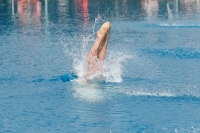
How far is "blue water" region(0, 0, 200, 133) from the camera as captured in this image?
14.0 m

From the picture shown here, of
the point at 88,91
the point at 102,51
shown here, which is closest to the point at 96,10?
the point at 102,51

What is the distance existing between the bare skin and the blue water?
0.45 metres

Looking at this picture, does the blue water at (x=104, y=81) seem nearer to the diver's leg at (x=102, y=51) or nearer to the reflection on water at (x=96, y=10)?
the diver's leg at (x=102, y=51)

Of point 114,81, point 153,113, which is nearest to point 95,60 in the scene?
point 114,81

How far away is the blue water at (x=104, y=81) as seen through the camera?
14.0m

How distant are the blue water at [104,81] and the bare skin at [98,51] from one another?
0.45m

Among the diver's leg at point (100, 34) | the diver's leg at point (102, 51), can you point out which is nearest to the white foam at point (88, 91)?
the diver's leg at point (102, 51)

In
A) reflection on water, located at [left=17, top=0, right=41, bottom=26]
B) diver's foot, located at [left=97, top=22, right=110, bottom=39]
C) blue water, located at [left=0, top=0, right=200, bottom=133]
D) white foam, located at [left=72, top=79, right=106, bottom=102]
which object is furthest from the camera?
reflection on water, located at [left=17, top=0, right=41, bottom=26]

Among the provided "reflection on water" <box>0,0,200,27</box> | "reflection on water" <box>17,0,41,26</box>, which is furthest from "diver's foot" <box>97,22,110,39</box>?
"reflection on water" <box>17,0,41,26</box>

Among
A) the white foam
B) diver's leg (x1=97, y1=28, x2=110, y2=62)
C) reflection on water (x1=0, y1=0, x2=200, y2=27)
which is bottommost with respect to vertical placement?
the white foam

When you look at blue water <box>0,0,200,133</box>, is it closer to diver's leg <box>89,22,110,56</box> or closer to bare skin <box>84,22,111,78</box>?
bare skin <box>84,22,111,78</box>

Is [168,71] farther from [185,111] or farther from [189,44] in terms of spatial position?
[189,44]

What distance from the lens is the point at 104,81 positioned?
1764 cm

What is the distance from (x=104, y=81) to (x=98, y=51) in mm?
942
